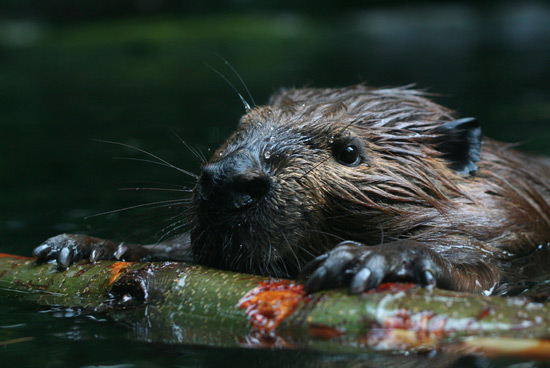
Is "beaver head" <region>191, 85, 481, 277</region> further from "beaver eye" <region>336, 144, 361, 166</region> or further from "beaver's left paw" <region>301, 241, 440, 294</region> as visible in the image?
"beaver's left paw" <region>301, 241, 440, 294</region>

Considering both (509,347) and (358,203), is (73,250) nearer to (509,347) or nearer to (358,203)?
(358,203)

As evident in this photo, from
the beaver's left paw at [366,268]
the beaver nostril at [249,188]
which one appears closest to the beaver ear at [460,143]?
the beaver nostril at [249,188]

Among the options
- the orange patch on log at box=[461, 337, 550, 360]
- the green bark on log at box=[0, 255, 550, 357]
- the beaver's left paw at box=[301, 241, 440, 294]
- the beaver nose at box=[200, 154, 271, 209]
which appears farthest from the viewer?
the beaver nose at box=[200, 154, 271, 209]

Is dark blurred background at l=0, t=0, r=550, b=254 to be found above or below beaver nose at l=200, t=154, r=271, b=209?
below

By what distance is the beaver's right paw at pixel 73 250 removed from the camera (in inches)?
140

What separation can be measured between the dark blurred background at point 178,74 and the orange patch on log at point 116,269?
2.20 ft

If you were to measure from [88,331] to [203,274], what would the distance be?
1.56 feet

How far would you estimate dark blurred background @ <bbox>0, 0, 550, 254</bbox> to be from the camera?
6.41 metres

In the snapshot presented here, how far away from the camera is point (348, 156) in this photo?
375 centimetres

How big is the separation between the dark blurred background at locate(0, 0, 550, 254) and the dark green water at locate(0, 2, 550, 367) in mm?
30

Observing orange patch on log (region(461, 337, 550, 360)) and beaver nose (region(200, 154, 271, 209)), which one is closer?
orange patch on log (region(461, 337, 550, 360))

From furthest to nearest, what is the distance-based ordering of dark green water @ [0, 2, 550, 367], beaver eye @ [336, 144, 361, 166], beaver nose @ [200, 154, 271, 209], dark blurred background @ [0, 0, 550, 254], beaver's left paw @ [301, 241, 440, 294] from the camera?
dark blurred background @ [0, 0, 550, 254] → beaver eye @ [336, 144, 361, 166] → beaver nose @ [200, 154, 271, 209] → dark green water @ [0, 2, 550, 367] → beaver's left paw @ [301, 241, 440, 294]

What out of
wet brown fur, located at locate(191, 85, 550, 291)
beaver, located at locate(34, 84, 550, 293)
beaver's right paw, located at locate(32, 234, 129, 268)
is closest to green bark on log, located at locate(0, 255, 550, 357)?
beaver, located at locate(34, 84, 550, 293)

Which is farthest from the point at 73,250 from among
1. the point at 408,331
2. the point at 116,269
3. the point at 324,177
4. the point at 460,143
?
the point at 460,143
